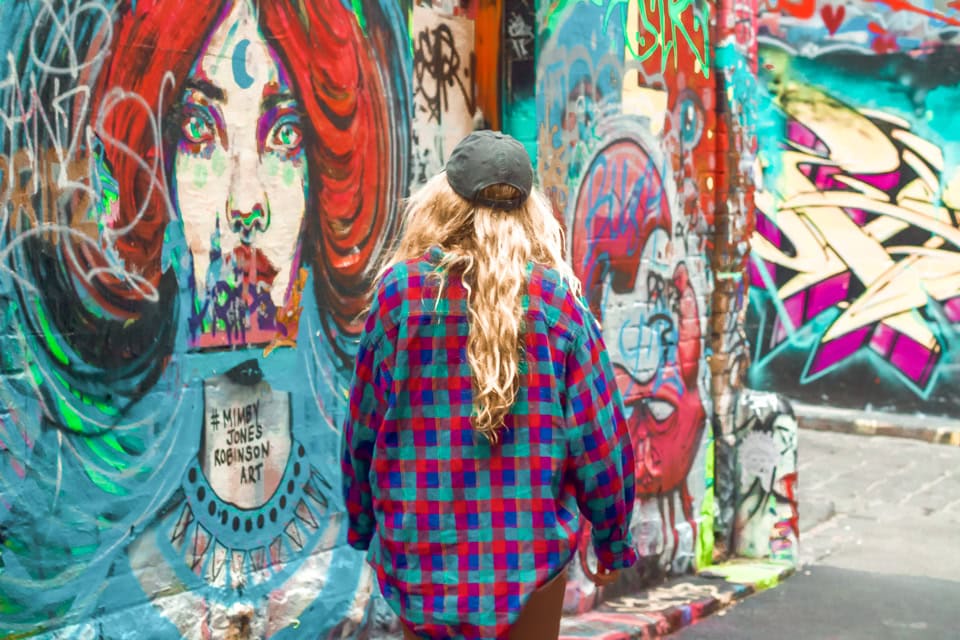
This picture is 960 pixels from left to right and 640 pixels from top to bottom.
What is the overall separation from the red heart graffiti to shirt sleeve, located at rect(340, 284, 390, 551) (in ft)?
37.1

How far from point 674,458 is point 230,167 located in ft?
10.6

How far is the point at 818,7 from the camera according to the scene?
531 inches

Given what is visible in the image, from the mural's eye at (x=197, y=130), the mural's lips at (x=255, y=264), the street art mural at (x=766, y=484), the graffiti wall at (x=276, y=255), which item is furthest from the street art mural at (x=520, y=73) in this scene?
the street art mural at (x=766, y=484)

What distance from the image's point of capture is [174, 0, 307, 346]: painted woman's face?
192 inches

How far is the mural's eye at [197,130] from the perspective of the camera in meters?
4.83

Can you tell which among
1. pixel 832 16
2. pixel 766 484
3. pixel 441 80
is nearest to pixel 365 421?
pixel 441 80

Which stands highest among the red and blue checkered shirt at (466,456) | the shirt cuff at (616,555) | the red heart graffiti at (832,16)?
the red heart graffiti at (832,16)

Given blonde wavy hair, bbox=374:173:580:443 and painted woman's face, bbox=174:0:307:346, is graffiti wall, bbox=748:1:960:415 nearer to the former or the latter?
painted woman's face, bbox=174:0:307:346

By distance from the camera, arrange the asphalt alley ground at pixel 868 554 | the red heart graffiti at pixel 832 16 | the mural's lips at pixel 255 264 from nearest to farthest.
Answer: the mural's lips at pixel 255 264, the asphalt alley ground at pixel 868 554, the red heart graffiti at pixel 832 16

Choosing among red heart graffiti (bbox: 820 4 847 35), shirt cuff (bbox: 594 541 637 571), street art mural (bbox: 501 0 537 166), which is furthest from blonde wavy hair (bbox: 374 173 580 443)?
red heart graffiti (bbox: 820 4 847 35)

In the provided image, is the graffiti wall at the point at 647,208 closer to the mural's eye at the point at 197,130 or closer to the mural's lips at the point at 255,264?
the mural's lips at the point at 255,264

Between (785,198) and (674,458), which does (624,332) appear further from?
(785,198)

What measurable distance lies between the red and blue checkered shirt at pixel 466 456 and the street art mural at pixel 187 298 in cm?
158

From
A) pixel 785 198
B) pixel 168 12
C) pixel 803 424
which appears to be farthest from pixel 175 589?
pixel 785 198
